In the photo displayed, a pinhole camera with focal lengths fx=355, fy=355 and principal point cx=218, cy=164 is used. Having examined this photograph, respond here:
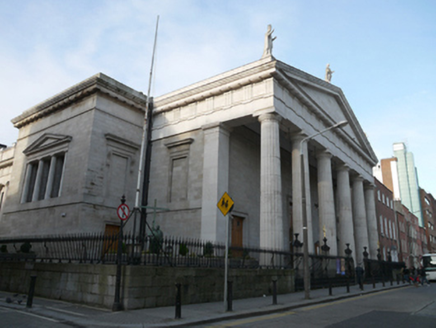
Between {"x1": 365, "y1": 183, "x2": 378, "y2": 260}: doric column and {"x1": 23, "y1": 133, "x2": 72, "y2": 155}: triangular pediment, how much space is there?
28585mm

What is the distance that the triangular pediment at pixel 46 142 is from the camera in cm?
2498

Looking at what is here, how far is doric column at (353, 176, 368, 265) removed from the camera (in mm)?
31922

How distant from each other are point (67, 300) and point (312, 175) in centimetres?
2829

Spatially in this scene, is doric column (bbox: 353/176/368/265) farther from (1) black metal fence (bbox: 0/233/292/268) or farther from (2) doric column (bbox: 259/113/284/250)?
(1) black metal fence (bbox: 0/233/292/268)

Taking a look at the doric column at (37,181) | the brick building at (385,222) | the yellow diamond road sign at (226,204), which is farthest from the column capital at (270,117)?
the brick building at (385,222)

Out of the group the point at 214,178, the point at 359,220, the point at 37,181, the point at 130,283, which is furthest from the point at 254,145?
the point at 130,283

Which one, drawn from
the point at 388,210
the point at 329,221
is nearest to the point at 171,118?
the point at 329,221

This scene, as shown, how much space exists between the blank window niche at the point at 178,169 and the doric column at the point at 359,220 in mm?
17716

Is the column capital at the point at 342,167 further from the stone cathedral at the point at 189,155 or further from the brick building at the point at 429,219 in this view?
the brick building at the point at 429,219

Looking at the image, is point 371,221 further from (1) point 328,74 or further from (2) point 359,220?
(1) point 328,74

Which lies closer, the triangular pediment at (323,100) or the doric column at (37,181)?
the triangular pediment at (323,100)

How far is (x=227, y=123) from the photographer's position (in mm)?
22828

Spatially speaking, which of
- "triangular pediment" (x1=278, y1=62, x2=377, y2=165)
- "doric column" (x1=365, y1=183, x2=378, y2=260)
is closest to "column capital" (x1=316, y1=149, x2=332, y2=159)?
"triangular pediment" (x1=278, y1=62, x2=377, y2=165)

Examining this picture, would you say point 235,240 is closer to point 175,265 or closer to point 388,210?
point 175,265
